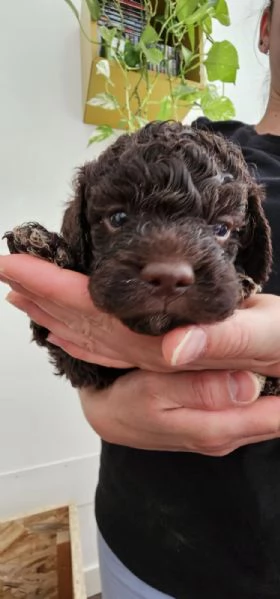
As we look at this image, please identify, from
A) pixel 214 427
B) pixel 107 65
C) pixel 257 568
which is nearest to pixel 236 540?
pixel 257 568

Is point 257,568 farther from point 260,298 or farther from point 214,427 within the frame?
point 260,298

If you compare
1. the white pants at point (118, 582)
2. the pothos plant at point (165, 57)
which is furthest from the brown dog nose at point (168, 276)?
the pothos plant at point (165, 57)

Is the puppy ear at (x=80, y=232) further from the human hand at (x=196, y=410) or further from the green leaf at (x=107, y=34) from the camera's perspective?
the green leaf at (x=107, y=34)

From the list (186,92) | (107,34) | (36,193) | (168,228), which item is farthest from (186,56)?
(168,228)

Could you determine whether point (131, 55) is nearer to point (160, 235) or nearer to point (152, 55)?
point (152, 55)

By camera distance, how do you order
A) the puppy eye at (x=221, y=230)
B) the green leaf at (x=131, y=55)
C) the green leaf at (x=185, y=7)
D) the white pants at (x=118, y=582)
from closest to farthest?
1. the puppy eye at (x=221, y=230)
2. the white pants at (x=118, y=582)
3. the green leaf at (x=185, y=7)
4. the green leaf at (x=131, y=55)

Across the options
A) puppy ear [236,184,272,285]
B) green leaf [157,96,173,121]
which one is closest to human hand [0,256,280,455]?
puppy ear [236,184,272,285]
